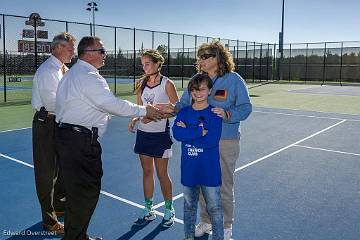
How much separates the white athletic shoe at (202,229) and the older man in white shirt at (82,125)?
1297 millimetres

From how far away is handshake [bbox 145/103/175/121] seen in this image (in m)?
4.20

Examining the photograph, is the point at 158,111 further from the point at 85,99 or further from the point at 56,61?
the point at 56,61

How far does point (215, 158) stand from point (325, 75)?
126 feet

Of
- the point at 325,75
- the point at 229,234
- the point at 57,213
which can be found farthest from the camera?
the point at 325,75

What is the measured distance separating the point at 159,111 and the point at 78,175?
1.16m

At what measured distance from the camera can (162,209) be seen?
17.1ft

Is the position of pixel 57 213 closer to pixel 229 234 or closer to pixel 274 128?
pixel 229 234

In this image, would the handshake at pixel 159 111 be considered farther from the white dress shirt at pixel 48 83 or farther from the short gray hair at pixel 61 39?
the short gray hair at pixel 61 39

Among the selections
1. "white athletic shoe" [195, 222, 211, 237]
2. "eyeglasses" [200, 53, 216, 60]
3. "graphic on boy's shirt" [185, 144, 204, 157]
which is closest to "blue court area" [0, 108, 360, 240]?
"white athletic shoe" [195, 222, 211, 237]

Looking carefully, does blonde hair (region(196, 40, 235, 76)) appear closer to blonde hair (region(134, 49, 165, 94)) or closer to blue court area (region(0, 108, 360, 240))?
blonde hair (region(134, 49, 165, 94))

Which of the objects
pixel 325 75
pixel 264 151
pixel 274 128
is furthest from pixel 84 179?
pixel 325 75

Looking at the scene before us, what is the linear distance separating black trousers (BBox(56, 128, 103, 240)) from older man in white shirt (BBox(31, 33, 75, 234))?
69 cm

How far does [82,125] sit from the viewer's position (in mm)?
3680

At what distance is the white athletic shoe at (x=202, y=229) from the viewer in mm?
4453
